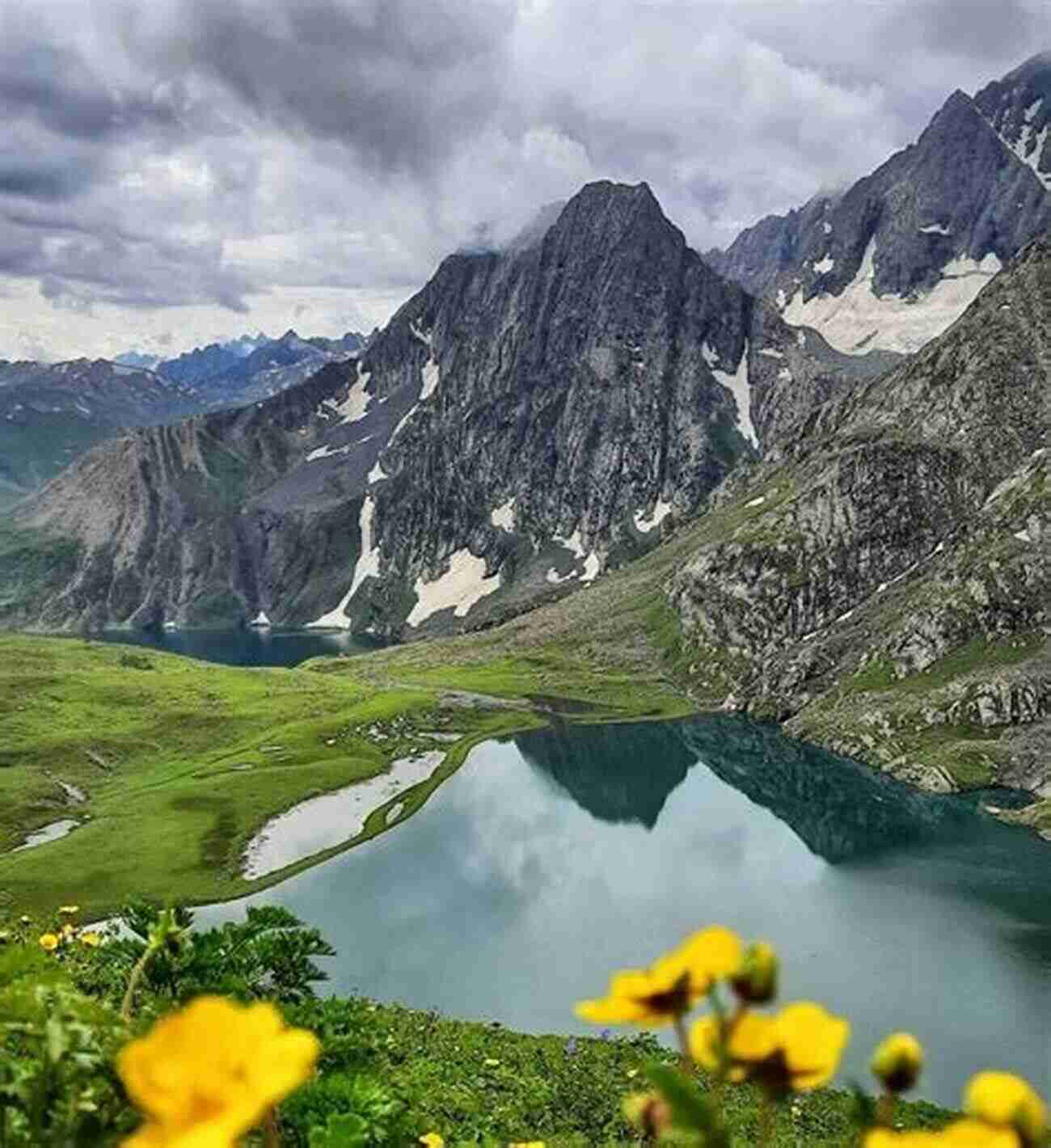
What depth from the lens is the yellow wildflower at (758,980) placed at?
135 inches

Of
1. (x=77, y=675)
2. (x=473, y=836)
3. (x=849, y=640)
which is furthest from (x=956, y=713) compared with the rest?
(x=77, y=675)

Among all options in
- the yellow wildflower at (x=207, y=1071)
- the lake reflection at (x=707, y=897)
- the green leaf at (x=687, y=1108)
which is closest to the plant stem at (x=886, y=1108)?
the green leaf at (x=687, y=1108)

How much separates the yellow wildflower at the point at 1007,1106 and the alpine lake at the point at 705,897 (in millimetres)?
51230

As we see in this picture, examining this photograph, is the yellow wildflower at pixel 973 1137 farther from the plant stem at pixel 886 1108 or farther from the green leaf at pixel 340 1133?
the green leaf at pixel 340 1133

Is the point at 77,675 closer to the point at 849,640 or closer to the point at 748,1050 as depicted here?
the point at 849,640

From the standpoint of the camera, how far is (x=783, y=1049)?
3.22 meters

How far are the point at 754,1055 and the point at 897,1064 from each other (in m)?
0.53

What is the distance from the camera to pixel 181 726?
6270 inches

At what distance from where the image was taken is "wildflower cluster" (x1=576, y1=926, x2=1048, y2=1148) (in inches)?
113

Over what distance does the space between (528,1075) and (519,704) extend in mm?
137701

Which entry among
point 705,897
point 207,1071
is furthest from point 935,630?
point 207,1071

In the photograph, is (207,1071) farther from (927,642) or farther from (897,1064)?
(927,642)

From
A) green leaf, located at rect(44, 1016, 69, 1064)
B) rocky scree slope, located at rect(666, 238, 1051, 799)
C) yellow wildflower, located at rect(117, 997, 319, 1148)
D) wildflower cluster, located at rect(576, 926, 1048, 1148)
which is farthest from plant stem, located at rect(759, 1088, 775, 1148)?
rocky scree slope, located at rect(666, 238, 1051, 799)

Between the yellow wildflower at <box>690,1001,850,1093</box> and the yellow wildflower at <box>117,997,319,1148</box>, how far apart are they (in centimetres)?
124
